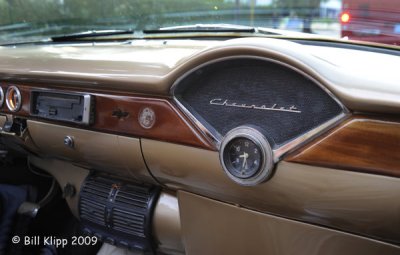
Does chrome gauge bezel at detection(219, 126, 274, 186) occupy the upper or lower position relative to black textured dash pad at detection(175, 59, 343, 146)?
lower

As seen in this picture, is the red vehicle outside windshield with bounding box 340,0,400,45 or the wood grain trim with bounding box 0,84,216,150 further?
the red vehicle outside windshield with bounding box 340,0,400,45

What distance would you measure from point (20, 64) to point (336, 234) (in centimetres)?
151

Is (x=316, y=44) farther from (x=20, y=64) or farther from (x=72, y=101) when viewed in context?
(x=20, y=64)

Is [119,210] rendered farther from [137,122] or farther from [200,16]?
[200,16]

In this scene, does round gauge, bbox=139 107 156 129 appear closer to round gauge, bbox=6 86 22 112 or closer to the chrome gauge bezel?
the chrome gauge bezel

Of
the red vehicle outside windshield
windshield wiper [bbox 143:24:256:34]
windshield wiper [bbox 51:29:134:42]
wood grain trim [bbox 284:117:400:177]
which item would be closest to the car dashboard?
wood grain trim [bbox 284:117:400:177]

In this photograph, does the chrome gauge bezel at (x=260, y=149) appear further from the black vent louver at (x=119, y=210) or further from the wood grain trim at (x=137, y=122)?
the black vent louver at (x=119, y=210)

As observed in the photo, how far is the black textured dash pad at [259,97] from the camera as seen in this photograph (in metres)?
1.34

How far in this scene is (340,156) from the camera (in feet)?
4.17

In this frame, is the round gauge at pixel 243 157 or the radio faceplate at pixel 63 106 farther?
the radio faceplate at pixel 63 106

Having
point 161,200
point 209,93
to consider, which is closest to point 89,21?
point 161,200

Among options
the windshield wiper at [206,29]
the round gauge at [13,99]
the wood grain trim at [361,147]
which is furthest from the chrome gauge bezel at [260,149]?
the round gauge at [13,99]

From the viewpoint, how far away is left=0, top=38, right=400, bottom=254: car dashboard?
1.26 meters

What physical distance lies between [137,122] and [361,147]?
808 mm
